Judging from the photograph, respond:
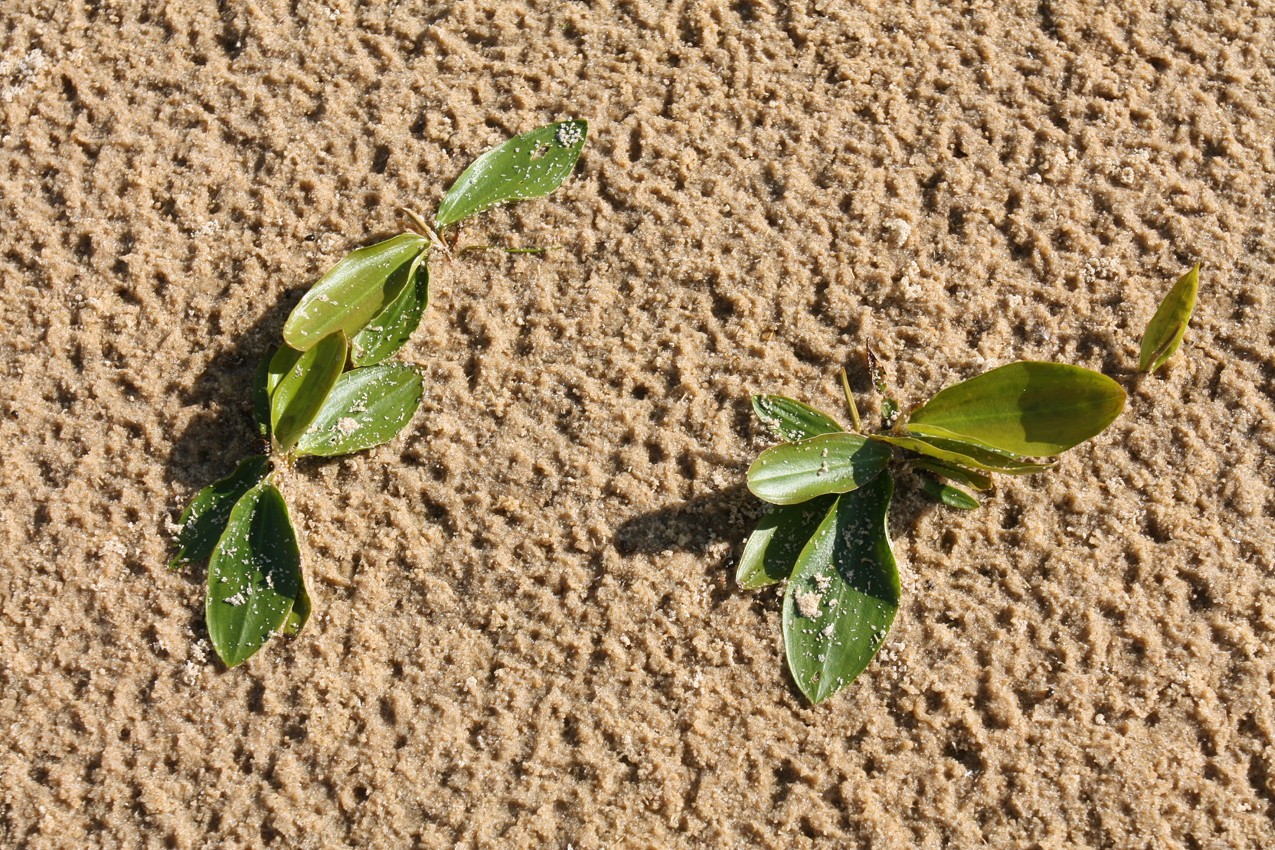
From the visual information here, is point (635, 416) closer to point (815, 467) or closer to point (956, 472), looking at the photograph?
point (815, 467)

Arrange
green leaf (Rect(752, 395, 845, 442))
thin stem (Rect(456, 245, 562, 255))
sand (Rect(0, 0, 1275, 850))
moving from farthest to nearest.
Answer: thin stem (Rect(456, 245, 562, 255)), green leaf (Rect(752, 395, 845, 442)), sand (Rect(0, 0, 1275, 850))

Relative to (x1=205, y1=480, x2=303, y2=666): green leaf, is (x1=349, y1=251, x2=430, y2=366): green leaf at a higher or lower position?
higher

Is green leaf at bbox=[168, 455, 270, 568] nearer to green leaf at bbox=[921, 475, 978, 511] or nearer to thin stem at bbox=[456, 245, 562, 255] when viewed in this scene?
thin stem at bbox=[456, 245, 562, 255]

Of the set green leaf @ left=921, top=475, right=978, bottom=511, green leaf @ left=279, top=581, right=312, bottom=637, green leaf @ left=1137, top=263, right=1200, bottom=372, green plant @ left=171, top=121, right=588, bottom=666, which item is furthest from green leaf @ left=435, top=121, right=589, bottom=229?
green leaf @ left=1137, top=263, right=1200, bottom=372

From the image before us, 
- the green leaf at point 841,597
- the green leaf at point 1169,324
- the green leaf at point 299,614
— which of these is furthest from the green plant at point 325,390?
the green leaf at point 1169,324

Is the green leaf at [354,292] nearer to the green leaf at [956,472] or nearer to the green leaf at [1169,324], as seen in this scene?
the green leaf at [956,472]
